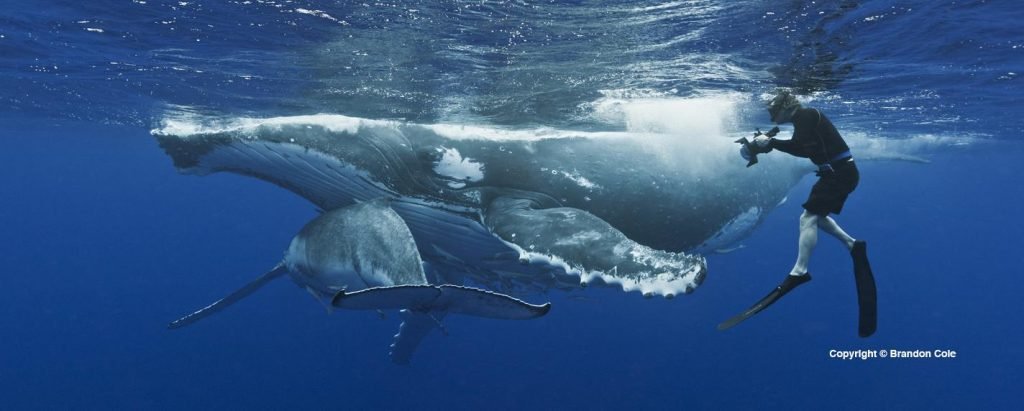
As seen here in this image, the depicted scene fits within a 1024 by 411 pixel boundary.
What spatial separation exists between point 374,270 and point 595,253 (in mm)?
2135

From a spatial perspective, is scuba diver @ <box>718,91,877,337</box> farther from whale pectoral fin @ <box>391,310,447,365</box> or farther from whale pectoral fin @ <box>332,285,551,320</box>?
whale pectoral fin @ <box>391,310,447,365</box>

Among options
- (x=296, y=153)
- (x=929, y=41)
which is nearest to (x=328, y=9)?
(x=296, y=153)

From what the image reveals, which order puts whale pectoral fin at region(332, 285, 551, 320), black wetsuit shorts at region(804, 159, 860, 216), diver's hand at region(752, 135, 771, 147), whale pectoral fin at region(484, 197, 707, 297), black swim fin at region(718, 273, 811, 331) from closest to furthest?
whale pectoral fin at region(332, 285, 551, 320)
whale pectoral fin at region(484, 197, 707, 297)
black swim fin at region(718, 273, 811, 331)
diver's hand at region(752, 135, 771, 147)
black wetsuit shorts at region(804, 159, 860, 216)

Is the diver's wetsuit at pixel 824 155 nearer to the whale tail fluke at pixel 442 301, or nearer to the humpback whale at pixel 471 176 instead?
the humpback whale at pixel 471 176

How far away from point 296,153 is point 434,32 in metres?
3.39

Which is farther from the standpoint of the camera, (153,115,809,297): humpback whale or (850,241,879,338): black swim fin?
(153,115,809,297): humpback whale

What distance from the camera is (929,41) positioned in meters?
9.48

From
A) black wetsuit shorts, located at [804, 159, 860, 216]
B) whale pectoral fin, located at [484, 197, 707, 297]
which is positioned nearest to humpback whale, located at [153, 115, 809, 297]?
whale pectoral fin, located at [484, 197, 707, 297]

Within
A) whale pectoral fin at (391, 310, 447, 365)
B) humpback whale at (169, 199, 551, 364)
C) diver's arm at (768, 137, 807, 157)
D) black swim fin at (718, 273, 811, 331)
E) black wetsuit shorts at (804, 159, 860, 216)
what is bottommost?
whale pectoral fin at (391, 310, 447, 365)

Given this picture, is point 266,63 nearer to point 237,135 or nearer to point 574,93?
point 237,135

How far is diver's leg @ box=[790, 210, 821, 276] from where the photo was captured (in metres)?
5.04

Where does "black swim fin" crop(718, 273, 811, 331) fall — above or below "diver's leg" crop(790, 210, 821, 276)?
below

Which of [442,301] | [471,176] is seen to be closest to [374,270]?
[442,301]

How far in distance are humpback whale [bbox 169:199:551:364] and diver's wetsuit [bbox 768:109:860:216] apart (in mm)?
2632
